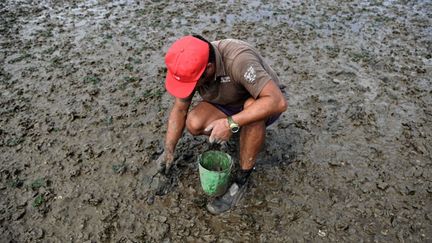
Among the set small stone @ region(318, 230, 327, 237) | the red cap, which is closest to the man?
the red cap

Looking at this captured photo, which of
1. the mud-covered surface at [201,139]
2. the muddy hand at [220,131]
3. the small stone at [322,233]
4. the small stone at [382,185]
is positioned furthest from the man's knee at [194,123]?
the small stone at [382,185]

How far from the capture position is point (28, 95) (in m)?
4.89

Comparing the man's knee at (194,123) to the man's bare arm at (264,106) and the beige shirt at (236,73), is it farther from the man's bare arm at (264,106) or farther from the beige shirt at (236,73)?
the man's bare arm at (264,106)

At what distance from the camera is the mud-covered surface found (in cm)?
323

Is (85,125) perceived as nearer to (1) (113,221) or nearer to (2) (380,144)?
(1) (113,221)

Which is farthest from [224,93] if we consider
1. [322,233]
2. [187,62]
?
[322,233]

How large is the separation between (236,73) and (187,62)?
428mm

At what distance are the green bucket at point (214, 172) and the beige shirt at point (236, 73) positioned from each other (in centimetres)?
50

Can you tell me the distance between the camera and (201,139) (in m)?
4.11

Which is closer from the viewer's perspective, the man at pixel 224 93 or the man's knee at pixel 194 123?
the man at pixel 224 93

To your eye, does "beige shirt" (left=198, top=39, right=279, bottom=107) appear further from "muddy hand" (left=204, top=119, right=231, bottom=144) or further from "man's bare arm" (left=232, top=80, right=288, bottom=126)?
"muddy hand" (left=204, top=119, right=231, bottom=144)

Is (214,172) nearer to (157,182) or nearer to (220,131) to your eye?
(220,131)

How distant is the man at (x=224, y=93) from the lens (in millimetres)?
2781

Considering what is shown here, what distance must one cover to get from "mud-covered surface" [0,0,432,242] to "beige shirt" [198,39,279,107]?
2.93 feet
